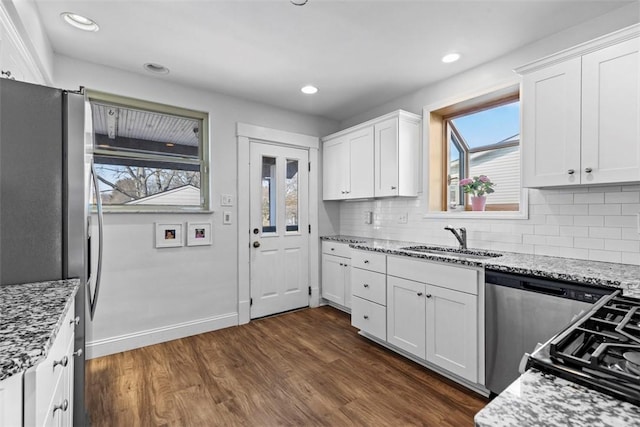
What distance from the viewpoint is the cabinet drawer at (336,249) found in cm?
360

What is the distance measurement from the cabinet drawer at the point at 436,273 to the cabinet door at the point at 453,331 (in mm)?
48

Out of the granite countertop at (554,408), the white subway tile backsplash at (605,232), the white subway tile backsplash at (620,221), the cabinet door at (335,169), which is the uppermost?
the cabinet door at (335,169)

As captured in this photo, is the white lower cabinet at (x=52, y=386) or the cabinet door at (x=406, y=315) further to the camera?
the cabinet door at (x=406, y=315)

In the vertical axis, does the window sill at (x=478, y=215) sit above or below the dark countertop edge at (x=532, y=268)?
above

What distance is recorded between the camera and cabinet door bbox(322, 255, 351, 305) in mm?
3656

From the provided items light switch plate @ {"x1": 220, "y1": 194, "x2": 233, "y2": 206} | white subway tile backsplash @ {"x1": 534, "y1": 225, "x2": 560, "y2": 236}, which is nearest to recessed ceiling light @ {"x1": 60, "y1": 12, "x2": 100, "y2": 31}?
light switch plate @ {"x1": 220, "y1": 194, "x2": 233, "y2": 206}

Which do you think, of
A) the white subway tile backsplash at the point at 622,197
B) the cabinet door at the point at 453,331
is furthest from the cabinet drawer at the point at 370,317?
the white subway tile backsplash at the point at 622,197

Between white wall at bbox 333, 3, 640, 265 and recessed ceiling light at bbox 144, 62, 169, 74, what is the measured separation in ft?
7.94

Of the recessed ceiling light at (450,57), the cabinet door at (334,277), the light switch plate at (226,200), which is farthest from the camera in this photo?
the cabinet door at (334,277)

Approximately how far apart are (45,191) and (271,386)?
1.78 meters

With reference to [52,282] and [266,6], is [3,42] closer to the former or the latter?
[52,282]

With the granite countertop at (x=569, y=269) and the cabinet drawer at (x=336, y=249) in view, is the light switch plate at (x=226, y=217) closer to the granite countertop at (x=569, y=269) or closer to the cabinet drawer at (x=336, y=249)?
the cabinet drawer at (x=336, y=249)

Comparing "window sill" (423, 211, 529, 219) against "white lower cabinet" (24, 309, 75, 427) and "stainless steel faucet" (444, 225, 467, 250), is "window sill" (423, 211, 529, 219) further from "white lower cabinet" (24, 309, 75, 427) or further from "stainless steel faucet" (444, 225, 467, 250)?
"white lower cabinet" (24, 309, 75, 427)

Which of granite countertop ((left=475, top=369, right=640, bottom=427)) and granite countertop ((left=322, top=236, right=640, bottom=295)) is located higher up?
granite countertop ((left=475, top=369, right=640, bottom=427))
